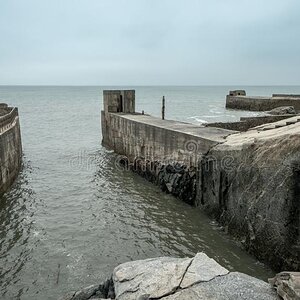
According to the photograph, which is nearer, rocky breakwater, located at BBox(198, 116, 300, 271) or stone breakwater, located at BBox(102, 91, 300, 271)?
rocky breakwater, located at BBox(198, 116, 300, 271)

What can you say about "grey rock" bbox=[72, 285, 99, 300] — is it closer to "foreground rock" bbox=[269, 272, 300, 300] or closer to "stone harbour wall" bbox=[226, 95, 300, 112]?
"foreground rock" bbox=[269, 272, 300, 300]

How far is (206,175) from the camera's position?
1312 centimetres

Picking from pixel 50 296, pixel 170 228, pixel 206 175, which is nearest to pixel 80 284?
pixel 50 296

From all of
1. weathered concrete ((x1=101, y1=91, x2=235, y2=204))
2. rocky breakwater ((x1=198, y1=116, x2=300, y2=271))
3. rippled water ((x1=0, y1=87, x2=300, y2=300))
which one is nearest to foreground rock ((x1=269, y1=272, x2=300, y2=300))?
rocky breakwater ((x1=198, y1=116, x2=300, y2=271))

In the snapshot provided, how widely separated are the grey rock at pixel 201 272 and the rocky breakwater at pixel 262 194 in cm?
296

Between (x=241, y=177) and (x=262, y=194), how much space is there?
128 centimetres

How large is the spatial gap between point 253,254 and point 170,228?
3120mm

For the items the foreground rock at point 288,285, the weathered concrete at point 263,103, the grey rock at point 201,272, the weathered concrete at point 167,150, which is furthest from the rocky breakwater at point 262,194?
the weathered concrete at point 263,103

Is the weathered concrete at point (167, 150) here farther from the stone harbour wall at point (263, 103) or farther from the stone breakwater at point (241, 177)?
the stone harbour wall at point (263, 103)

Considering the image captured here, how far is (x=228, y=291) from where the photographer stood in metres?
5.66

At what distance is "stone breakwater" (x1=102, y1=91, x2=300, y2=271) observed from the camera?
28.8 ft

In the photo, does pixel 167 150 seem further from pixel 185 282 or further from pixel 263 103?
pixel 263 103

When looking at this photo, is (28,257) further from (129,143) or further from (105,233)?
(129,143)

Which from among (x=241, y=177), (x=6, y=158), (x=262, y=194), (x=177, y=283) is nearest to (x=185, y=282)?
(x=177, y=283)
